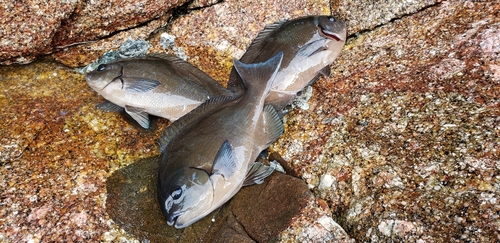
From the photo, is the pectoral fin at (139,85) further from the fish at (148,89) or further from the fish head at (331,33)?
the fish head at (331,33)

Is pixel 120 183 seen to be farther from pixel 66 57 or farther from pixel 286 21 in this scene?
pixel 286 21

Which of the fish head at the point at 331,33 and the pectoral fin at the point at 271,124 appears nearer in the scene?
the pectoral fin at the point at 271,124

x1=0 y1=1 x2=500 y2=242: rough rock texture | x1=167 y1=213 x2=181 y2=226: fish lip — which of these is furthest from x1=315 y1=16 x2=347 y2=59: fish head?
x1=167 y1=213 x2=181 y2=226: fish lip

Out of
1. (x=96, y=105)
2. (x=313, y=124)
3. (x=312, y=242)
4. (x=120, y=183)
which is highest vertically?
(x=96, y=105)

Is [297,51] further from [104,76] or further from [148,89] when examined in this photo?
[104,76]

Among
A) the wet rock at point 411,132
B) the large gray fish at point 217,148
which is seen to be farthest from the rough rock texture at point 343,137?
the large gray fish at point 217,148

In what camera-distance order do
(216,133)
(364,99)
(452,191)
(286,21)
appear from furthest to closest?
(286,21), (364,99), (216,133), (452,191)

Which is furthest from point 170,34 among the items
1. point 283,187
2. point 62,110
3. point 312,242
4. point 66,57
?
point 312,242
